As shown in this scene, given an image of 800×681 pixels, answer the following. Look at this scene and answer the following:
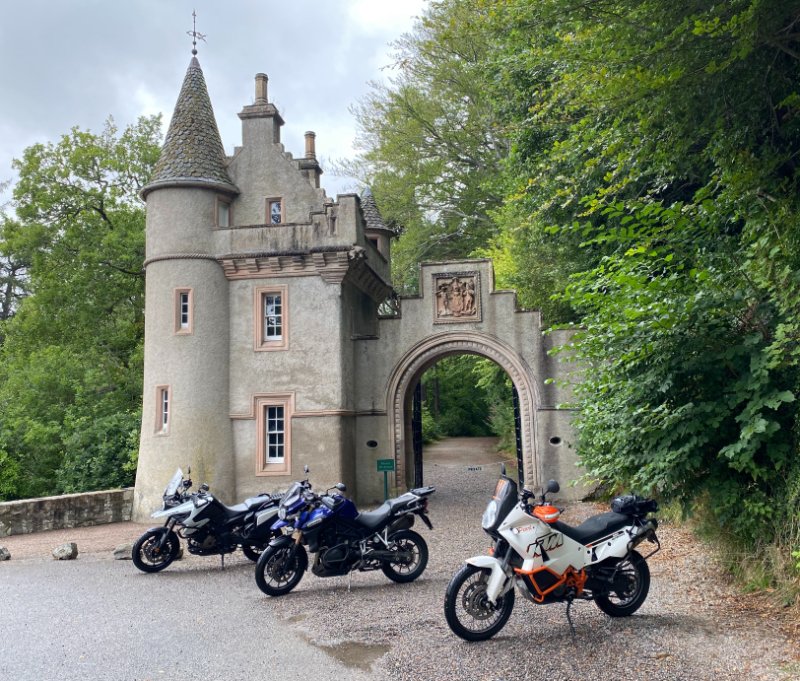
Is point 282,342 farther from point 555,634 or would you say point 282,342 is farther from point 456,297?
point 555,634

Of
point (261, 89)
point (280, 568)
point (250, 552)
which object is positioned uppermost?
point (261, 89)

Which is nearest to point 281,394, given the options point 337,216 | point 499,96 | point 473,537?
point 337,216

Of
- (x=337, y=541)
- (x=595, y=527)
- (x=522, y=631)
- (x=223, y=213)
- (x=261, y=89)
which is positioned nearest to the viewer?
(x=522, y=631)

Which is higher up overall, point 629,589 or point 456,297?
point 456,297

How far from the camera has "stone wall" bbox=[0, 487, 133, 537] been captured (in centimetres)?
1474

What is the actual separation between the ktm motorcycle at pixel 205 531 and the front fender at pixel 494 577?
14.2 ft

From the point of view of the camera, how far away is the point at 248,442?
1664 centimetres

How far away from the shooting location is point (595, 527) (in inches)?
266

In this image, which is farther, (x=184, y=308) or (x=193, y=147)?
(x=193, y=147)

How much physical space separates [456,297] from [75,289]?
47.8ft

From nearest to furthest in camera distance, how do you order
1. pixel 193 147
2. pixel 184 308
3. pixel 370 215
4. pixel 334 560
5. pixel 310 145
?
pixel 334 560, pixel 184 308, pixel 193 147, pixel 310 145, pixel 370 215

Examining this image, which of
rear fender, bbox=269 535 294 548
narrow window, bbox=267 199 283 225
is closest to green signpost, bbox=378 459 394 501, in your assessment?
narrow window, bbox=267 199 283 225

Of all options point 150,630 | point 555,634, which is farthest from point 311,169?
point 555,634

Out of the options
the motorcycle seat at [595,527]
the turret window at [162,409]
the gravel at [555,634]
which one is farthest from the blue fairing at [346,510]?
the turret window at [162,409]
